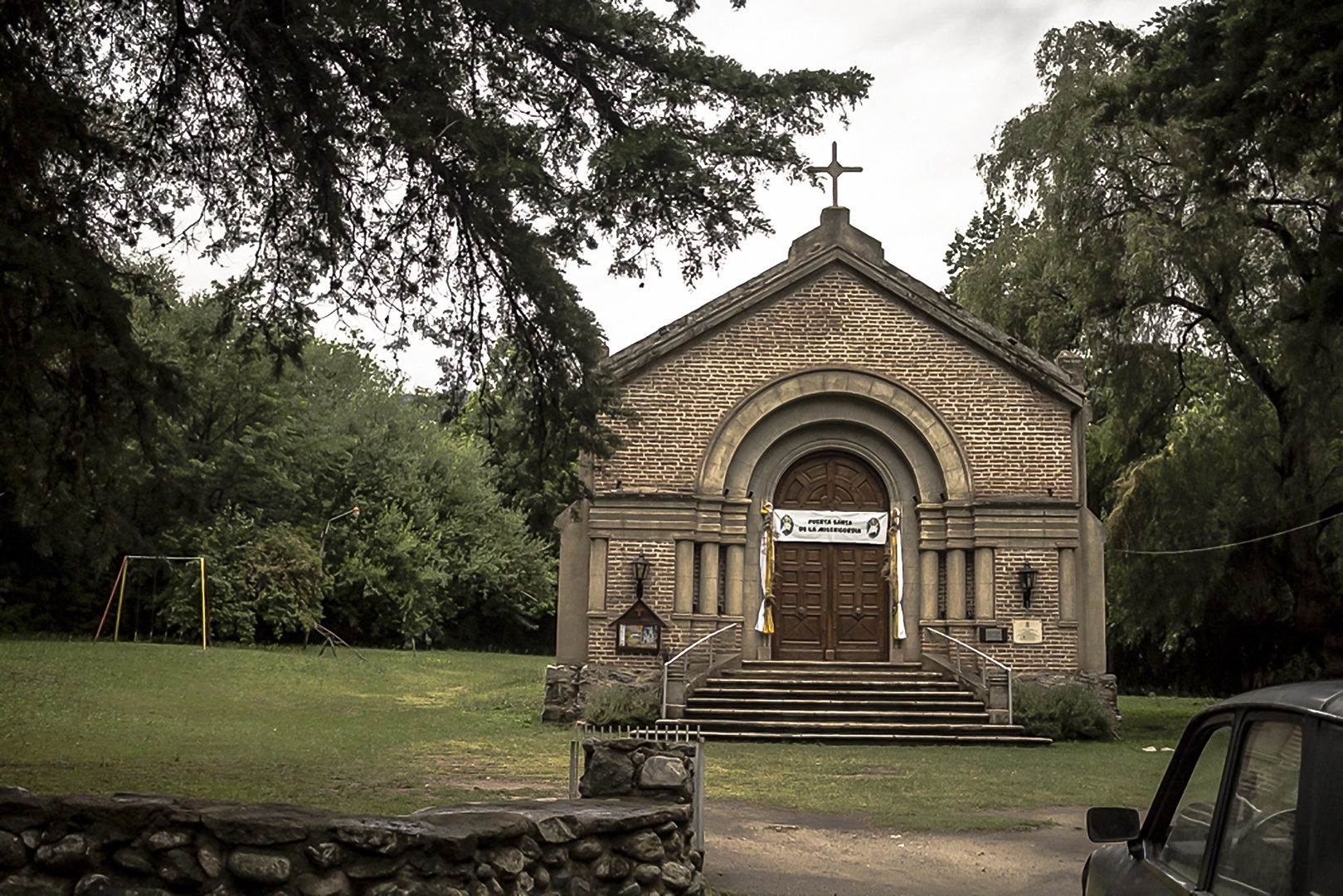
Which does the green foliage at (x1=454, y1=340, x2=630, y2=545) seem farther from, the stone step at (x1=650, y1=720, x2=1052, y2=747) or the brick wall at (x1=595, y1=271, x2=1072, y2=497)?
the brick wall at (x1=595, y1=271, x2=1072, y2=497)

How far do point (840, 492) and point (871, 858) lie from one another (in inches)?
465

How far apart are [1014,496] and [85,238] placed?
1479 cm

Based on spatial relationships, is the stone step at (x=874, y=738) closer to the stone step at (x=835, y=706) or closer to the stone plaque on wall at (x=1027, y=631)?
the stone step at (x=835, y=706)

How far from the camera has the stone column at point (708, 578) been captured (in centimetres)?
1917

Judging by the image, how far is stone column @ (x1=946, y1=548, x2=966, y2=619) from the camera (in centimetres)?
1944

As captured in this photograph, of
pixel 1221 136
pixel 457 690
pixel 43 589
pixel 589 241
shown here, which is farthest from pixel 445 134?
pixel 43 589

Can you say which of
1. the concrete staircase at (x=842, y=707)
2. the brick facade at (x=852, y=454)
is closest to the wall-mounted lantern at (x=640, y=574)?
the brick facade at (x=852, y=454)

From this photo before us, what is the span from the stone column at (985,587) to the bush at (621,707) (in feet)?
18.1

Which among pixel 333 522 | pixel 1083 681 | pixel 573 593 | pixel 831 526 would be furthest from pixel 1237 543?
pixel 333 522

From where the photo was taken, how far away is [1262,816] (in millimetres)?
2811

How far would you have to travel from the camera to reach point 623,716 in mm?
17688

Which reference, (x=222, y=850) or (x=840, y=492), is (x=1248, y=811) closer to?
(x=222, y=850)

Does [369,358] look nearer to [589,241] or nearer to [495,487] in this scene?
[495,487]

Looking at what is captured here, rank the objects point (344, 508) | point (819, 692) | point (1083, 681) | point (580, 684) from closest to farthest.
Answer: point (819, 692), point (580, 684), point (1083, 681), point (344, 508)
